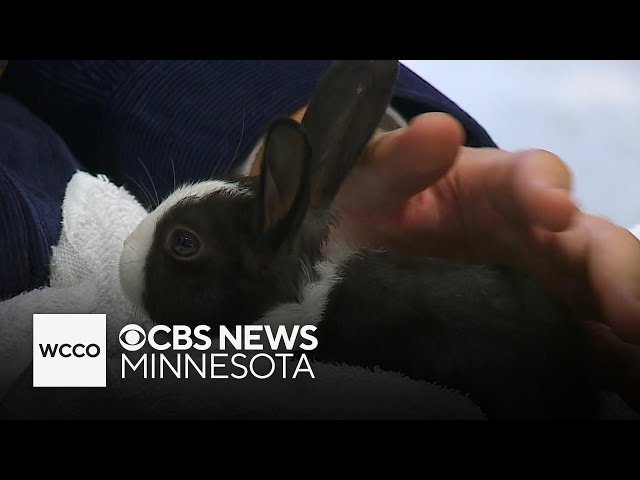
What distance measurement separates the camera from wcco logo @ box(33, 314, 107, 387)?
16.8 inches

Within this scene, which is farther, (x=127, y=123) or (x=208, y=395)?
(x=127, y=123)

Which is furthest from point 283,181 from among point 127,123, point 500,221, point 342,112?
point 127,123

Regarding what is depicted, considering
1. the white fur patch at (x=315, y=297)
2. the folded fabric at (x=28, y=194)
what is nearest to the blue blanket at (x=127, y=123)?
the folded fabric at (x=28, y=194)

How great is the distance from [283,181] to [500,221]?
0.17 m

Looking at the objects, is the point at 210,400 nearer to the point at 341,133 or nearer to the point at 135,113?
the point at 341,133

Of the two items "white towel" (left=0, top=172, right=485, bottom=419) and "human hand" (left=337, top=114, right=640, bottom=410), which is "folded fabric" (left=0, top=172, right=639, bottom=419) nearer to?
"white towel" (left=0, top=172, right=485, bottom=419)

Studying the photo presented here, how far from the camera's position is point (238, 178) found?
0.51 meters

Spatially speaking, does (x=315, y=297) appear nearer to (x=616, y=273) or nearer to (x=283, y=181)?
(x=283, y=181)

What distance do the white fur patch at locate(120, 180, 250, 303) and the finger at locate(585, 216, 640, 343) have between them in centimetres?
23

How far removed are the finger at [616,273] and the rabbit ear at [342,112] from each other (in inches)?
6.2

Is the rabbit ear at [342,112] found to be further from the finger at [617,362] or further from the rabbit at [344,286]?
the finger at [617,362]

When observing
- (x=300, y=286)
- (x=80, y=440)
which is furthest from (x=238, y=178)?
(x=80, y=440)

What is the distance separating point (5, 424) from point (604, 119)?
43 cm

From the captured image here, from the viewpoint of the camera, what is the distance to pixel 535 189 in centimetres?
43
